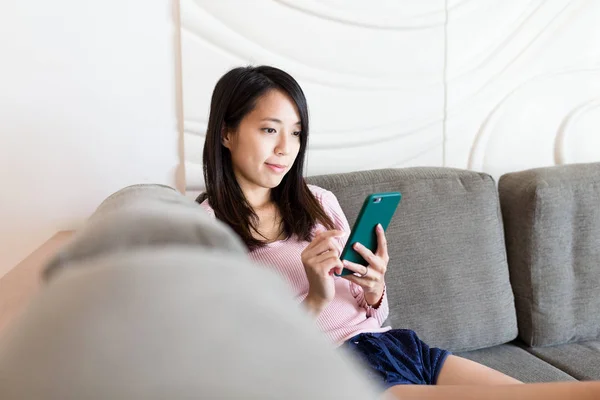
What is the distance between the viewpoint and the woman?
1348 mm

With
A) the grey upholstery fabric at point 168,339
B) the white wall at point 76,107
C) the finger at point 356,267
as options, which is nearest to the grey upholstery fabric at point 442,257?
the finger at point 356,267

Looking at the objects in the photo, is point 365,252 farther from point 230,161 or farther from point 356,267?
point 230,161

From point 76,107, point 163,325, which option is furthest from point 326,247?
point 163,325

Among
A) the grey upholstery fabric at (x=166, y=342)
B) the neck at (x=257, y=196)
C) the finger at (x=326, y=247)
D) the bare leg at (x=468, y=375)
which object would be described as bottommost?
the bare leg at (x=468, y=375)

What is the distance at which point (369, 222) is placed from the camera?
51.9 inches

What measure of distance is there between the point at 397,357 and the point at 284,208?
18.5 inches

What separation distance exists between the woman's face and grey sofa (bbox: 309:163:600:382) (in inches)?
9.9

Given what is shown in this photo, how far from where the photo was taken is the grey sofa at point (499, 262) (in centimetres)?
168

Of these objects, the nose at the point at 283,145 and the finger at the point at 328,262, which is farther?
the nose at the point at 283,145

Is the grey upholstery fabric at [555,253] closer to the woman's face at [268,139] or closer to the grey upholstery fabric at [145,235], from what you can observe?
the woman's face at [268,139]

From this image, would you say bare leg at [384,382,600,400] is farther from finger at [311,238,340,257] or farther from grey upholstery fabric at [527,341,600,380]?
grey upholstery fabric at [527,341,600,380]

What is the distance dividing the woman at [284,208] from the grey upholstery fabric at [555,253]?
555 mm

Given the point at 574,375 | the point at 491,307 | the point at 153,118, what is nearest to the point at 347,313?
the point at 491,307

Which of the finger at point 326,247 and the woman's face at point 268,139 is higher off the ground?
the woman's face at point 268,139
